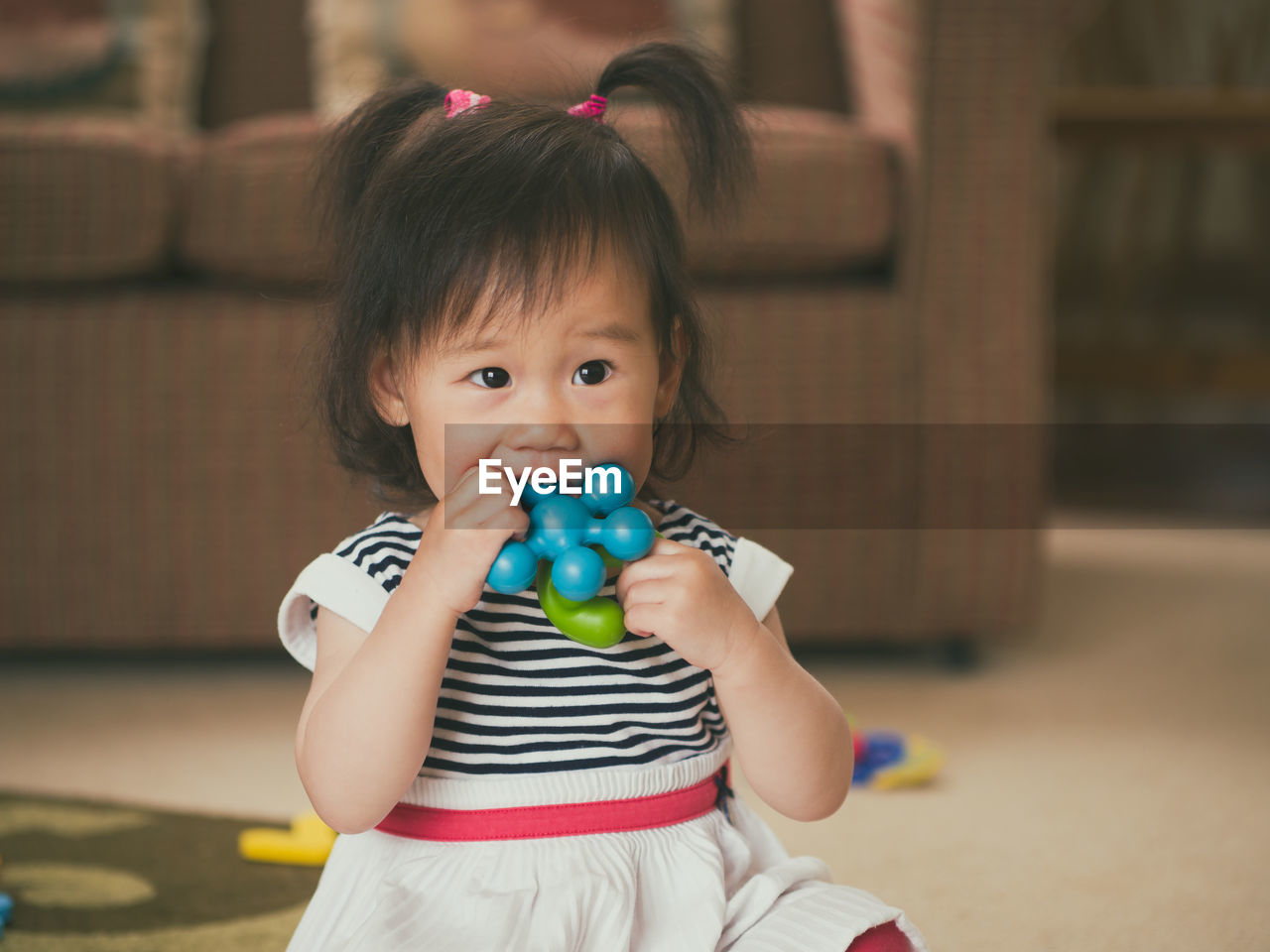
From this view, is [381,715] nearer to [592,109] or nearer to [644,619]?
[644,619]

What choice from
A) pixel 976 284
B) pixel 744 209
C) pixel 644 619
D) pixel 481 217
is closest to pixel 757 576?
pixel 644 619

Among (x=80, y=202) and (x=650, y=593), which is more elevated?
(x=80, y=202)

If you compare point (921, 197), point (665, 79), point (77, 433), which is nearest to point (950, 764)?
point (921, 197)

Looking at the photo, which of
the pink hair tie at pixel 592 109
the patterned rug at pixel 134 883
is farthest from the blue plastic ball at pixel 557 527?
the patterned rug at pixel 134 883

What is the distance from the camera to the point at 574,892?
23.1 inches

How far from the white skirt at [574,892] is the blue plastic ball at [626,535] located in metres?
0.12

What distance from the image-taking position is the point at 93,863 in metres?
0.86

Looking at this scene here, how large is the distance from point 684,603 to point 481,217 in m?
0.19

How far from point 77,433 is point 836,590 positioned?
71cm

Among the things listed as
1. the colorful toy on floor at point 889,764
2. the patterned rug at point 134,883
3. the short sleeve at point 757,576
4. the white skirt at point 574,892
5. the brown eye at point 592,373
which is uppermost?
the brown eye at point 592,373

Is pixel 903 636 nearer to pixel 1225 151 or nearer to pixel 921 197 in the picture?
pixel 921 197

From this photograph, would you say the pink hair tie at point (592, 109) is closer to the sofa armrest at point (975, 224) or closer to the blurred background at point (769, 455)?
the blurred background at point (769, 455)

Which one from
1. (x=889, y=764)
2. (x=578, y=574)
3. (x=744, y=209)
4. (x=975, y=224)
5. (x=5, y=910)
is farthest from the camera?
(x=975, y=224)

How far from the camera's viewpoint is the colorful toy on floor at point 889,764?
1.02 metres
